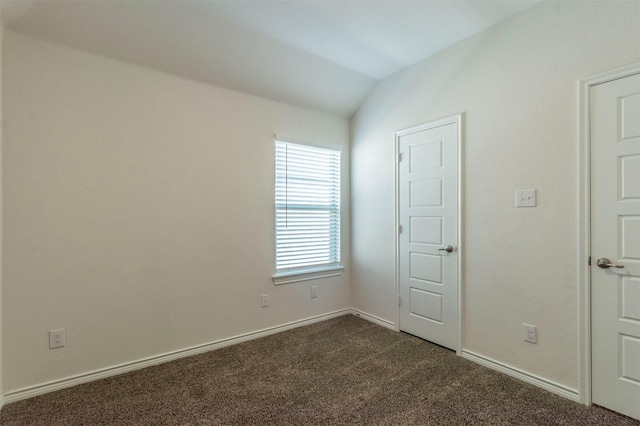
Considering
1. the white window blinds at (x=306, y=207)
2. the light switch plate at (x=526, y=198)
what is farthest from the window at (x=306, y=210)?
the light switch plate at (x=526, y=198)

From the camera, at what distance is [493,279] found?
2.55 m

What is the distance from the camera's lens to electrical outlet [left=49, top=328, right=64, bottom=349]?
2.26 metres

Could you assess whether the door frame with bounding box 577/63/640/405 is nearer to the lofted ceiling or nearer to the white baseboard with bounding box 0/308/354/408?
the lofted ceiling

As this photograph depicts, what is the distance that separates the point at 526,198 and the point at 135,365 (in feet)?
→ 11.0

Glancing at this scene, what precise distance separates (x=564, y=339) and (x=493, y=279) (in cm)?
58

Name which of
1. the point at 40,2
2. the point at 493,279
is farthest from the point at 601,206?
the point at 40,2

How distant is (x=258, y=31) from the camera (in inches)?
102

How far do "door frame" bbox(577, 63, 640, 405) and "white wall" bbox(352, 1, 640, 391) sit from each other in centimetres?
4

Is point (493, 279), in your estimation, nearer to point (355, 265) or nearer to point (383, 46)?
point (355, 265)

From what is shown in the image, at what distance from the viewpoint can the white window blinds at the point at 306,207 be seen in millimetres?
3393

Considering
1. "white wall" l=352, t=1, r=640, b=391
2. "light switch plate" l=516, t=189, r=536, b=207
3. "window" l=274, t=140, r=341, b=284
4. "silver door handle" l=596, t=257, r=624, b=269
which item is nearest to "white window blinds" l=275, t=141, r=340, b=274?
"window" l=274, t=140, r=341, b=284

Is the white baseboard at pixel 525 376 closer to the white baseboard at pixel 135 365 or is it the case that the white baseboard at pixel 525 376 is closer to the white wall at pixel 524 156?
the white wall at pixel 524 156

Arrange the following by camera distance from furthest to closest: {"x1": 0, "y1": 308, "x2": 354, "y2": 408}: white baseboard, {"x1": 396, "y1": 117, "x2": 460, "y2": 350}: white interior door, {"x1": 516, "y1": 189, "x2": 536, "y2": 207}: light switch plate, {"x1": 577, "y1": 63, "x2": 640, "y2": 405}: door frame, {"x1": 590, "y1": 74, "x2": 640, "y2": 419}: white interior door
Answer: {"x1": 396, "y1": 117, "x2": 460, "y2": 350}: white interior door < {"x1": 516, "y1": 189, "x2": 536, "y2": 207}: light switch plate < {"x1": 0, "y1": 308, "x2": 354, "y2": 408}: white baseboard < {"x1": 577, "y1": 63, "x2": 640, "y2": 405}: door frame < {"x1": 590, "y1": 74, "x2": 640, "y2": 419}: white interior door

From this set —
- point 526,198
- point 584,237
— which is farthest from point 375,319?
point 584,237
